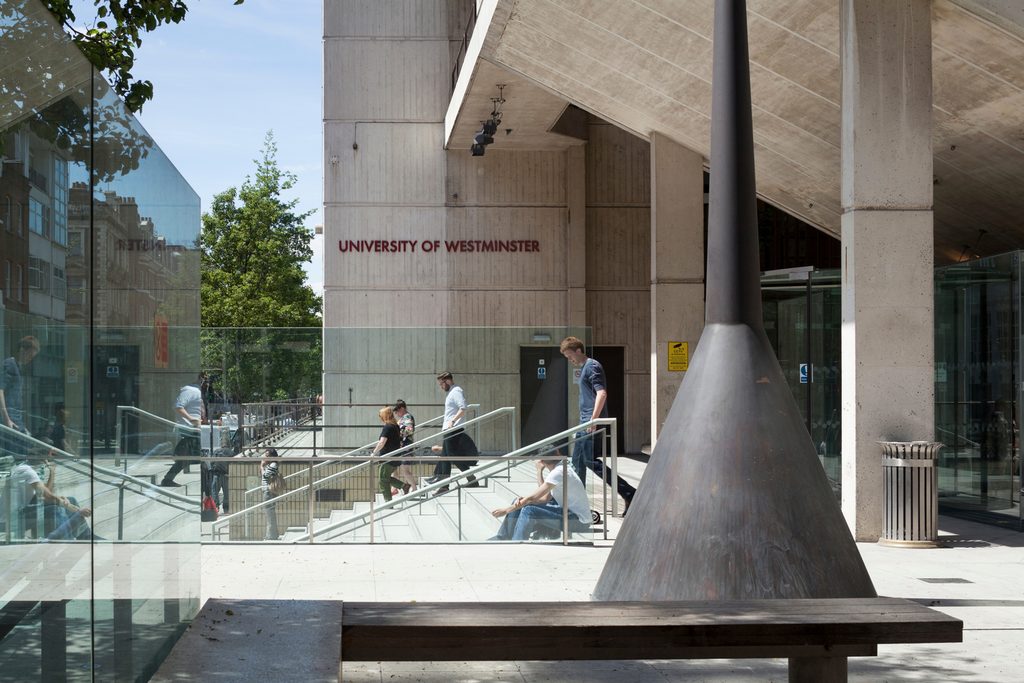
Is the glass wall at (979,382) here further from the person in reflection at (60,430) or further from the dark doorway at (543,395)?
the person in reflection at (60,430)

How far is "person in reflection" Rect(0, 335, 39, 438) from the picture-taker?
2902 millimetres

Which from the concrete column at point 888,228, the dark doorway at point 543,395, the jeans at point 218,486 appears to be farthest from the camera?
the dark doorway at point 543,395

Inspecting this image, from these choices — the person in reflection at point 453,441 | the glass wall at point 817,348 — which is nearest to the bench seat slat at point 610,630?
the person in reflection at point 453,441

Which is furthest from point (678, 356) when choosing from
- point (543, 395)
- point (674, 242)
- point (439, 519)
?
point (439, 519)

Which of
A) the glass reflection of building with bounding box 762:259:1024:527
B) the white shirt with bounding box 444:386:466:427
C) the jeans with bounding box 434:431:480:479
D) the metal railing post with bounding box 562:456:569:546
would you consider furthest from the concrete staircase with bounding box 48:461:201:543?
the white shirt with bounding box 444:386:466:427

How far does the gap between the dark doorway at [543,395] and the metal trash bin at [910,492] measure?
7.57 meters

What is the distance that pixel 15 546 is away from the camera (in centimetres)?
306

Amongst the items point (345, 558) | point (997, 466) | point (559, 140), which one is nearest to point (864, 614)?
point (345, 558)

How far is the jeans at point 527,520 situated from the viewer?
11930mm

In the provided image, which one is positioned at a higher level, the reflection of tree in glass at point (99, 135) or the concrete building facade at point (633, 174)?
the concrete building facade at point (633, 174)

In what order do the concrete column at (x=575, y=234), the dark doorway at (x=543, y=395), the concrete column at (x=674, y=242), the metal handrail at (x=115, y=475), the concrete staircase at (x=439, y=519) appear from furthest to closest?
the concrete column at (x=575, y=234)
the concrete column at (x=674, y=242)
the dark doorway at (x=543, y=395)
the concrete staircase at (x=439, y=519)
the metal handrail at (x=115, y=475)

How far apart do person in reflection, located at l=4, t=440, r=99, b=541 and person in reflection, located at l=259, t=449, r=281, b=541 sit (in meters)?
8.67

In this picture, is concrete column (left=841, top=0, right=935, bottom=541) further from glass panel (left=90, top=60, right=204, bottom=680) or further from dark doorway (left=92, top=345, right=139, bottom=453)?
dark doorway (left=92, top=345, right=139, bottom=453)

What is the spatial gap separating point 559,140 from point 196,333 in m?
20.1
